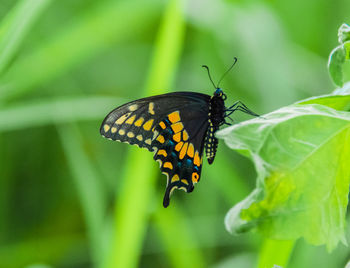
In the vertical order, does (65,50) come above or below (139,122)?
above

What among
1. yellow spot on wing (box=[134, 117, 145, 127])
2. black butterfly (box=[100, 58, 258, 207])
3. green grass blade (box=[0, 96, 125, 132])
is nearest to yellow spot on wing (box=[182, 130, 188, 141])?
black butterfly (box=[100, 58, 258, 207])

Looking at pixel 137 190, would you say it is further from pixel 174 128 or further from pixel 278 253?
pixel 278 253

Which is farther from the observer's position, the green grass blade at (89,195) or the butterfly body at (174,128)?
the green grass blade at (89,195)

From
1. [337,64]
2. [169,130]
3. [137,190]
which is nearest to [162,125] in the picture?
[169,130]

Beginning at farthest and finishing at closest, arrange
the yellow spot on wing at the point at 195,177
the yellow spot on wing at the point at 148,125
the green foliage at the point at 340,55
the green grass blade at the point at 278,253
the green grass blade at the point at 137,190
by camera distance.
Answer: the green grass blade at the point at 137,190 → the yellow spot on wing at the point at 148,125 → the yellow spot on wing at the point at 195,177 → the green grass blade at the point at 278,253 → the green foliage at the point at 340,55

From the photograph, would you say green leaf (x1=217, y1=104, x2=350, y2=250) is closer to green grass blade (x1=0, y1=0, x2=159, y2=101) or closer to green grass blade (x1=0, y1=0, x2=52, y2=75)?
green grass blade (x1=0, y1=0, x2=52, y2=75)

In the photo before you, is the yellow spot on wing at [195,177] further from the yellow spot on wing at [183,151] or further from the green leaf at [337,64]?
the green leaf at [337,64]

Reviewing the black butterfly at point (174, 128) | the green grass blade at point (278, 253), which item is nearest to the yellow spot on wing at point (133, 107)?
the black butterfly at point (174, 128)
